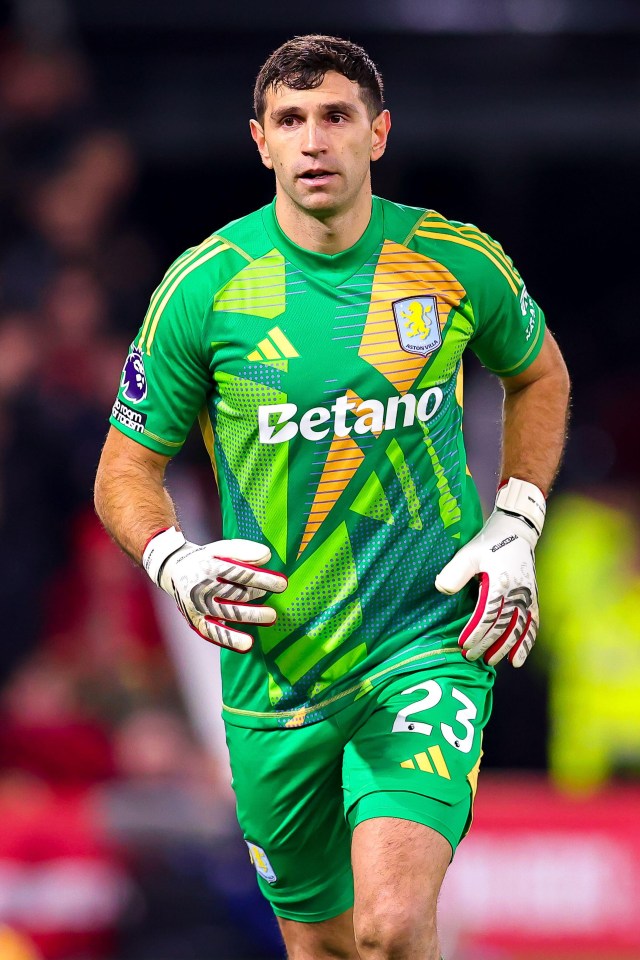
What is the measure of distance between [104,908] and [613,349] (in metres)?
4.88

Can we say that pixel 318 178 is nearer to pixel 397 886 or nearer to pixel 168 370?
pixel 168 370

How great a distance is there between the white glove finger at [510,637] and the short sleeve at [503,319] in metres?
0.69

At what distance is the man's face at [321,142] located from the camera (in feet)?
12.0

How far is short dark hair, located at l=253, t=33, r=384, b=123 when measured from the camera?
3.68 m

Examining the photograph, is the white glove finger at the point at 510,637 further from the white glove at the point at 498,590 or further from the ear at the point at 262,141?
the ear at the point at 262,141

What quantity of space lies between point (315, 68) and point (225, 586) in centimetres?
126

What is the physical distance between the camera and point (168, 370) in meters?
3.76

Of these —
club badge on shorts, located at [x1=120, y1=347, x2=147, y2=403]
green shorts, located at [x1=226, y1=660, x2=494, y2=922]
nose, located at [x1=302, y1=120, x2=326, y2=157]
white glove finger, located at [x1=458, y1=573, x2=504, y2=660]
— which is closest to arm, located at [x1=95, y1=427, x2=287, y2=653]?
club badge on shorts, located at [x1=120, y1=347, x2=147, y2=403]

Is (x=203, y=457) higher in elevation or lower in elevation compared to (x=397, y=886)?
higher

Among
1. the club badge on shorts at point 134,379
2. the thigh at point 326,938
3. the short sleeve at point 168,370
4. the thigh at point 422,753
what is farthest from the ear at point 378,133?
the thigh at point 326,938

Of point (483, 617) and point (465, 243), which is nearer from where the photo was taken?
point (483, 617)

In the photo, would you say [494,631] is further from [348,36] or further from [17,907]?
[348,36]

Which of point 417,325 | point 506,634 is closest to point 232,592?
point 506,634

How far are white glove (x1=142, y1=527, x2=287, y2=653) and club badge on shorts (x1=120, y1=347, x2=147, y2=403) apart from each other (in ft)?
1.46
